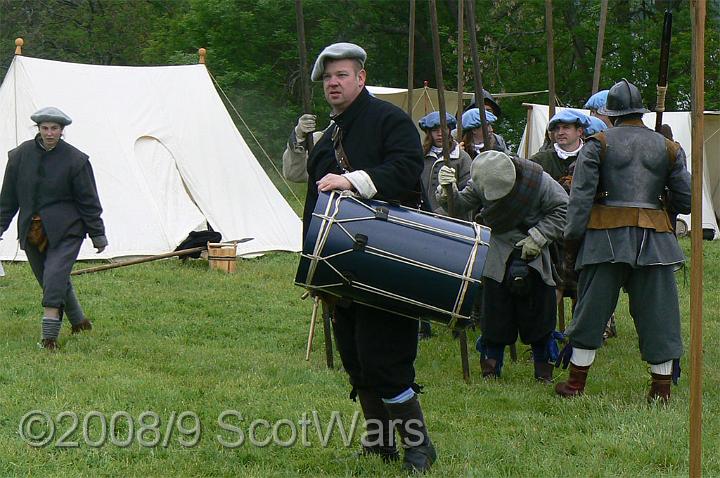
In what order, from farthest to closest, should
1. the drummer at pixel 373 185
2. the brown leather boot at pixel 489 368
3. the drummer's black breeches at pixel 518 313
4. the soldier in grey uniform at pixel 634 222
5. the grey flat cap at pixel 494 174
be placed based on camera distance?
1. the brown leather boot at pixel 489 368
2. the drummer's black breeches at pixel 518 313
3. the grey flat cap at pixel 494 174
4. the soldier in grey uniform at pixel 634 222
5. the drummer at pixel 373 185

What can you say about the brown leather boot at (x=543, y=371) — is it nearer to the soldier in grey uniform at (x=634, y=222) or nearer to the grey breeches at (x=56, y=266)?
the soldier in grey uniform at (x=634, y=222)

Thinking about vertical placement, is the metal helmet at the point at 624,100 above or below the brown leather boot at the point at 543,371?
above

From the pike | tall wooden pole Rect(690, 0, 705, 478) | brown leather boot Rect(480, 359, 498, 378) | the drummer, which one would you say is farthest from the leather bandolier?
tall wooden pole Rect(690, 0, 705, 478)

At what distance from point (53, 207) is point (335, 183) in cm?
360

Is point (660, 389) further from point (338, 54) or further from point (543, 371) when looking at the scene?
point (338, 54)

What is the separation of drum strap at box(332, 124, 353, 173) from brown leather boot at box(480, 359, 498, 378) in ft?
8.24

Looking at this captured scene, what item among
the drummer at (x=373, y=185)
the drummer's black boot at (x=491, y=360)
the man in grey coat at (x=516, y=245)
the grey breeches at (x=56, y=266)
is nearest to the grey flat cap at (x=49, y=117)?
the grey breeches at (x=56, y=266)

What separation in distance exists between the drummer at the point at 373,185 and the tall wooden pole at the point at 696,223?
1284 mm

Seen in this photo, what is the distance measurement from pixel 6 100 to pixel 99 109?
38.6 inches

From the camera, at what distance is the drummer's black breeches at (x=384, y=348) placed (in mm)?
4133

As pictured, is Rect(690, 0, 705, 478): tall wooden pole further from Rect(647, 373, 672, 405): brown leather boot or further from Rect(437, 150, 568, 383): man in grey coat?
Rect(437, 150, 568, 383): man in grey coat

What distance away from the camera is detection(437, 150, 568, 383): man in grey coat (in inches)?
233

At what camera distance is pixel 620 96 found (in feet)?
17.8

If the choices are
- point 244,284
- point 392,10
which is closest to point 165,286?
point 244,284
